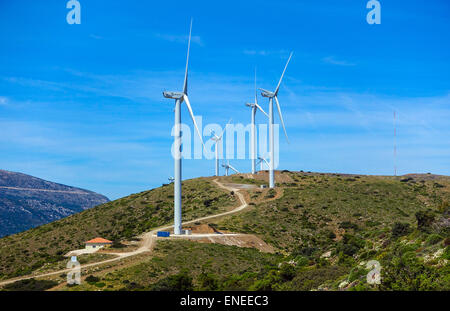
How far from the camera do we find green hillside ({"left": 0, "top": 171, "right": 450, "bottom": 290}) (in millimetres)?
51156

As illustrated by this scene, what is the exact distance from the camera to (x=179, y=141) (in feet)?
302

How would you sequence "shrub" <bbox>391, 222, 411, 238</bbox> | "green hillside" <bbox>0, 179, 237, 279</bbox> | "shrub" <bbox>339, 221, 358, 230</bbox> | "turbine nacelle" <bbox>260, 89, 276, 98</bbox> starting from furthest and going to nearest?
1. "turbine nacelle" <bbox>260, 89, 276, 98</bbox>
2. "shrub" <bbox>339, 221, 358, 230</bbox>
3. "green hillside" <bbox>0, 179, 237, 279</bbox>
4. "shrub" <bbox>391, 222, 411, 238</bbox>

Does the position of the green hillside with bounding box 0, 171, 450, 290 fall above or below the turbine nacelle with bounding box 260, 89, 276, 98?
below

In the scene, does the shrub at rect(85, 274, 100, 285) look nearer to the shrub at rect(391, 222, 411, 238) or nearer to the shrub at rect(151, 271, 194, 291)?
the shrub at rect(151, 271, 194, 291)

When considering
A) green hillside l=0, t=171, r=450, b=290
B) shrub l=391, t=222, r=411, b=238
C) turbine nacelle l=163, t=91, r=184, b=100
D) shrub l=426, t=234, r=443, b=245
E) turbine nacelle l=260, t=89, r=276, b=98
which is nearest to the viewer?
Result: green hillside l=0, t=171, r=450, b=290

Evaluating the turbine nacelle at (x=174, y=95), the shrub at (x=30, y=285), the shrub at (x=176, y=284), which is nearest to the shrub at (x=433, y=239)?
the shrub at (x=176, y=284)

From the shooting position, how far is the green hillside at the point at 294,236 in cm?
5116

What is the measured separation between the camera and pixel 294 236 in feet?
373

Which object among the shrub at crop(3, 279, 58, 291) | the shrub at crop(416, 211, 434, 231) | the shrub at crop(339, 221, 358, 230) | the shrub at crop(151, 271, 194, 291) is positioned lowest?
the shrub at crop(3, 279, 58, 291)

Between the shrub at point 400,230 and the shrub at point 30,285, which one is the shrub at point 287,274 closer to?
the shrub at point 400,230

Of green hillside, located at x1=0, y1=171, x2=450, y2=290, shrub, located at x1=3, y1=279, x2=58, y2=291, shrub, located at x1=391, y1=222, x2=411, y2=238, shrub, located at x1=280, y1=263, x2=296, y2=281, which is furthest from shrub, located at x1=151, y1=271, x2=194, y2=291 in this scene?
shrub, located at x1=391, y1=222, x2=411, y2=238

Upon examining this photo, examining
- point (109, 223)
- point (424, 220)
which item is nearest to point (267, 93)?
point (109, 223)

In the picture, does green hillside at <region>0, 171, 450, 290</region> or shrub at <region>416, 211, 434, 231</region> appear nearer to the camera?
green hillside at <region>0, 171, 450, 290</region>
